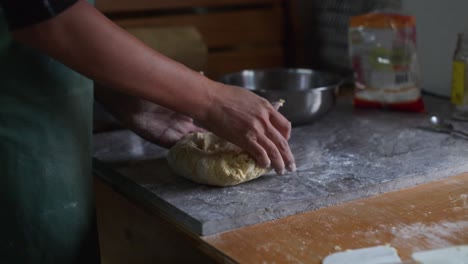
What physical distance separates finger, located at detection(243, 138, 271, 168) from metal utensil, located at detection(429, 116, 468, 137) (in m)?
0.51

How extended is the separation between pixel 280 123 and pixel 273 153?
50 mm

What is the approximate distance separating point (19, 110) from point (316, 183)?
48 centimetres

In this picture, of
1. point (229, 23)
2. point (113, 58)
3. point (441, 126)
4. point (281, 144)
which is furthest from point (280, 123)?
point (229, 23)

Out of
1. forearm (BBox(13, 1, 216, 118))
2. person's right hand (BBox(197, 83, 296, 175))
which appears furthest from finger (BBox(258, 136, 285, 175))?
forearm (BBox(13, 1, 216, 118))

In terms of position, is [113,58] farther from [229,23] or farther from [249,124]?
[229,23]

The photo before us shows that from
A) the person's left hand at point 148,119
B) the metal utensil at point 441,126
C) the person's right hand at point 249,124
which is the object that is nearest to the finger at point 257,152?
the person's right hand at point 249,124

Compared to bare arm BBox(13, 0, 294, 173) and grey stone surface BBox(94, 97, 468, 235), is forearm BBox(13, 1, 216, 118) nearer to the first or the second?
bare arm BBox(13, 0, 294, 173)

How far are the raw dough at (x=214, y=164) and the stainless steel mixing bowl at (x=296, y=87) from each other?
30cm

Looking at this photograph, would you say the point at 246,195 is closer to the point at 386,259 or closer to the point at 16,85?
A: the point at 386,259

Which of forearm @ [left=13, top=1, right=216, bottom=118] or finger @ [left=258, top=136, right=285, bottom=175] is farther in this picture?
finger @ [left=258, top=136, right=285, bottom=175]

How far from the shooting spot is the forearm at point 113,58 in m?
0.82

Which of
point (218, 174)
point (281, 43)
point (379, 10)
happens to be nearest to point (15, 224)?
point (218, 174)

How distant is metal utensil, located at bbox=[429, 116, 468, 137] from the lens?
4.32 ft

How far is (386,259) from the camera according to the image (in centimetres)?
79
